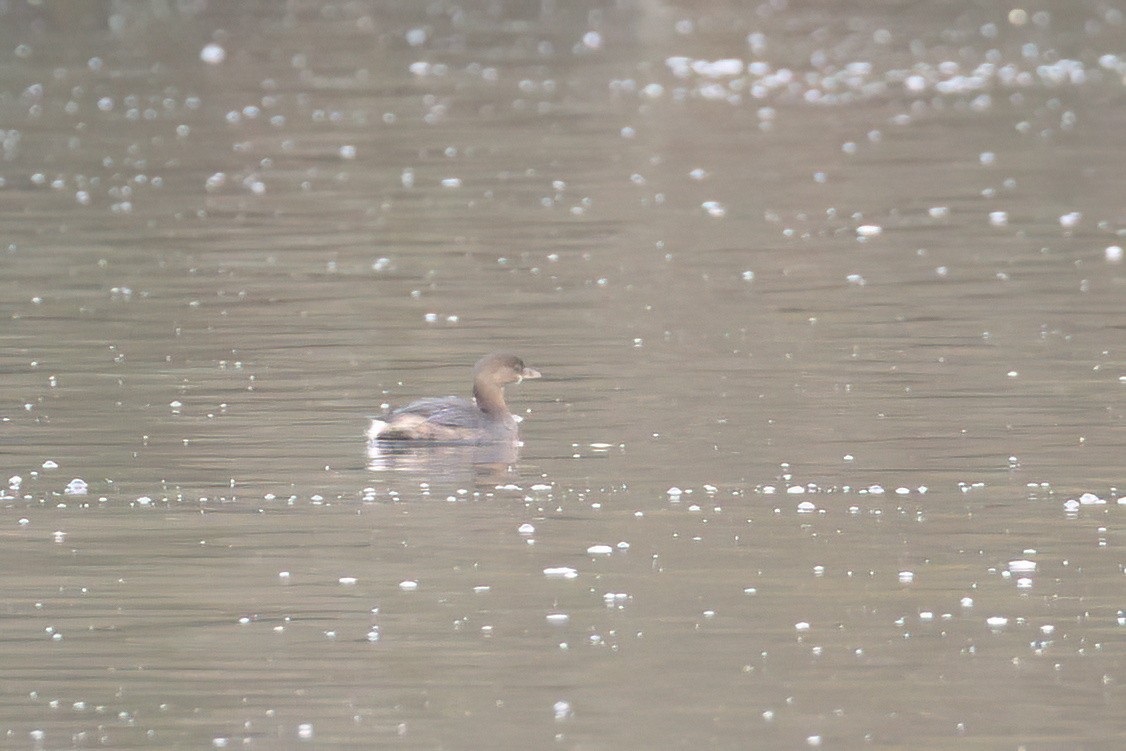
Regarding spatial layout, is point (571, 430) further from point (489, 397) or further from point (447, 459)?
point (447, 459)

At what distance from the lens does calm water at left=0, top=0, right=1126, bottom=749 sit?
9172mm

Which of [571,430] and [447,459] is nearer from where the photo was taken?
[447,459]

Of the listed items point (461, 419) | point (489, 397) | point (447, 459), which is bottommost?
point (447, 459)

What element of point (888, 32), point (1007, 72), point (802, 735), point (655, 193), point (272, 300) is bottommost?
point (802, 735)

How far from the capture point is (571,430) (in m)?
14.2

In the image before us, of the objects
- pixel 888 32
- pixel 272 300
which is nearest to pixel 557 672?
pixel 272 300

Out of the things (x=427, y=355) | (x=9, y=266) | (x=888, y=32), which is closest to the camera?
(x=427, y=355)

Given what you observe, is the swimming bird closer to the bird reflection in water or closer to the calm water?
the bird reflection in water

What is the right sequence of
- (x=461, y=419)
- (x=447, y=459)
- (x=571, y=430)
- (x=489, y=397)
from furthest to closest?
(x=571, y=430), (x=489, y=397), (x=461, y=419), (x=447, y=459)

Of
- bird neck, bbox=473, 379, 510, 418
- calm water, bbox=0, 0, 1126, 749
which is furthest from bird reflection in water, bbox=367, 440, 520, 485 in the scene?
bird neck, bbox=473, 379, 510, 418

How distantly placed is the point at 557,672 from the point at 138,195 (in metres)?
16.8

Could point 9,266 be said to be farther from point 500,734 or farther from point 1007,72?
point 1007,72

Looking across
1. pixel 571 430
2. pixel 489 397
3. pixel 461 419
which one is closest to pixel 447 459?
pixel 461 419

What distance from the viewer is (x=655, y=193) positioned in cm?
2530
